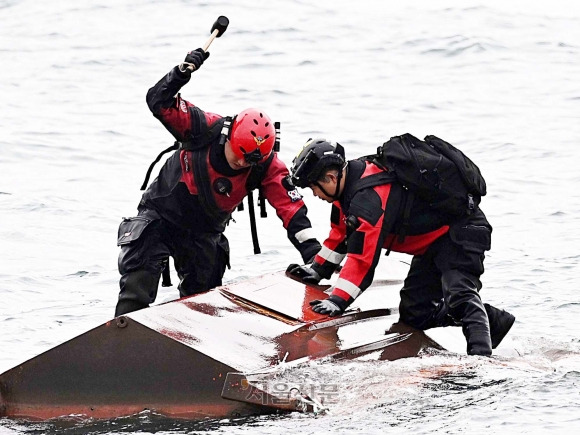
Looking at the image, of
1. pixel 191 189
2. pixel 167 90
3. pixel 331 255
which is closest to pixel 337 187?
pixel 331 255

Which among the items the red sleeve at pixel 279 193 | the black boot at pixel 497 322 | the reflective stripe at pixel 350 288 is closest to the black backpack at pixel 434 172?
the reflective stripe at pixel 350 288

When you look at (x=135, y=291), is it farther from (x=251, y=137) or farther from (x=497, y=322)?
(x=497, y=322)

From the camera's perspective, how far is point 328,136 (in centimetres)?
1778

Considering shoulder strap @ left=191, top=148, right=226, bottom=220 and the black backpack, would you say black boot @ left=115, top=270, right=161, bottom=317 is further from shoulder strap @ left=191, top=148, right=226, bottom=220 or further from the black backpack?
the black backpack

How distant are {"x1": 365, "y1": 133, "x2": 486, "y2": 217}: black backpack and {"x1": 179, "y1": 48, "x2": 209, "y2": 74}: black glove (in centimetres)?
146

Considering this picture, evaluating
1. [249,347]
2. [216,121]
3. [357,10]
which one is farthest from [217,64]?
[249,347]

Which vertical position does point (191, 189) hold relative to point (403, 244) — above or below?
above

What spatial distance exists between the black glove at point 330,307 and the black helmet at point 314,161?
0.75 m

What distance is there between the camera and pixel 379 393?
6.48 metres

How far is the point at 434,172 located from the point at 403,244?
23.1 inches

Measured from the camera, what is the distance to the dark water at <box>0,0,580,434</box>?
6598 mm

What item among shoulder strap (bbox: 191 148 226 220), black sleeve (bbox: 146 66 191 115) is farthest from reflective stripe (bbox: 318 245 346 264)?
black sleeve (bbox: 146 66 191 115)

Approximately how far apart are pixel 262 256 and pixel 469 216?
486cm

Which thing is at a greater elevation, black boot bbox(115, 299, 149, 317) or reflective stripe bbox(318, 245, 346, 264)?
reflective stripe bbox(318, 245, 346, 264)
